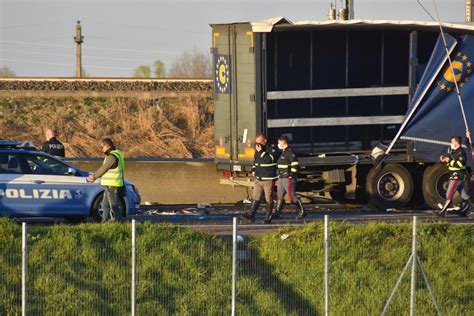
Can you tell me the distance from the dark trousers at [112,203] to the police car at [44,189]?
3.00 ft

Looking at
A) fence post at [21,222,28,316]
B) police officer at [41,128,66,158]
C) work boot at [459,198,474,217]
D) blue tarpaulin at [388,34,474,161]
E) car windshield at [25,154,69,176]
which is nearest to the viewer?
fence post at [21,222,28,316]

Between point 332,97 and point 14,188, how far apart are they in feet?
24.3

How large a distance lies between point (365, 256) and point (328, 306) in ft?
11.0

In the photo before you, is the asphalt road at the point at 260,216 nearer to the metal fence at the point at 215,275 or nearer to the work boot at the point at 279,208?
the work boot at the point at 279,208

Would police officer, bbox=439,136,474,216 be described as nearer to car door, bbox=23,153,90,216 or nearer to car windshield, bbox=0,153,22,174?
car door, bbox=23,153,90,216

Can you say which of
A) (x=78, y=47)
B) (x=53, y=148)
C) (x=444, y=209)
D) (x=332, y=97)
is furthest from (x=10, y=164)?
(x=78, y=47)

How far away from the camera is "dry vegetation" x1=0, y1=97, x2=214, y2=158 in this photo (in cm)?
4759

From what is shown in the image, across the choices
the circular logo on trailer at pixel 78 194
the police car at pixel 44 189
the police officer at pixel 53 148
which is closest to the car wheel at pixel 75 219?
the police car at pixel 44 189

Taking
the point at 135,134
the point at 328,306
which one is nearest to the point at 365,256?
the point at 328,306

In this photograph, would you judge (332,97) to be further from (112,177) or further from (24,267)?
(24,267)

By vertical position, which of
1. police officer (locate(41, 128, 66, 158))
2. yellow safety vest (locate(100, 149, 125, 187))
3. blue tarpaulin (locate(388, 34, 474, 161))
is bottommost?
yellow safety vest (locate(100, 149, 125, 187))

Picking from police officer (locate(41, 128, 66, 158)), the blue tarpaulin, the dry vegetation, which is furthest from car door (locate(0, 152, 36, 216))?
the dry vegetation

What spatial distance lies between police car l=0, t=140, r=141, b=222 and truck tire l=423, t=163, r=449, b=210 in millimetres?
6959

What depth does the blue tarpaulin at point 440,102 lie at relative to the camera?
89.1 ft
